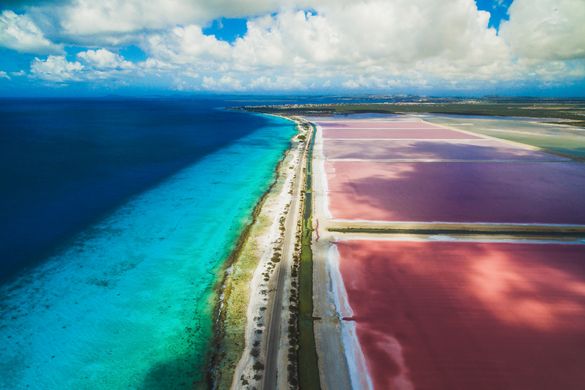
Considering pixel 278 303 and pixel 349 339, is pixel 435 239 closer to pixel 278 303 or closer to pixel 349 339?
pixel 349 339

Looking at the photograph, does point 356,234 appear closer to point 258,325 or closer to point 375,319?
point 375,319

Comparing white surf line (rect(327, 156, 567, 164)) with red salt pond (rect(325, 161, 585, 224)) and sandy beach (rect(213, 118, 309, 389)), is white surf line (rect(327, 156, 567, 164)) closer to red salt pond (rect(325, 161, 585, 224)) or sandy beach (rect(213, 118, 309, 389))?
red salt pond (rect(325, 161, 585, 224))

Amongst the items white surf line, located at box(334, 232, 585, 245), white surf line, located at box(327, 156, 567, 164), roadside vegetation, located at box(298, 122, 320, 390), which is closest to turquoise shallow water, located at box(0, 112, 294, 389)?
roadside vegetation, located at box(298, 122, 320, 390)

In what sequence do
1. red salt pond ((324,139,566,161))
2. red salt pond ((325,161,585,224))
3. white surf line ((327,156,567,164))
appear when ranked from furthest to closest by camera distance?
red salt pond ((324,139,566,161)), white surf line ((327,156,567,164)), red salt pond ((325,161,585,224))

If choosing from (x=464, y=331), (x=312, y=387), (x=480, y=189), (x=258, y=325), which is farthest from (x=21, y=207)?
(x=480, y=189)

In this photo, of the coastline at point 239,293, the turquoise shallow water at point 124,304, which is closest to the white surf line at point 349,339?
the coastline at point 239,293
